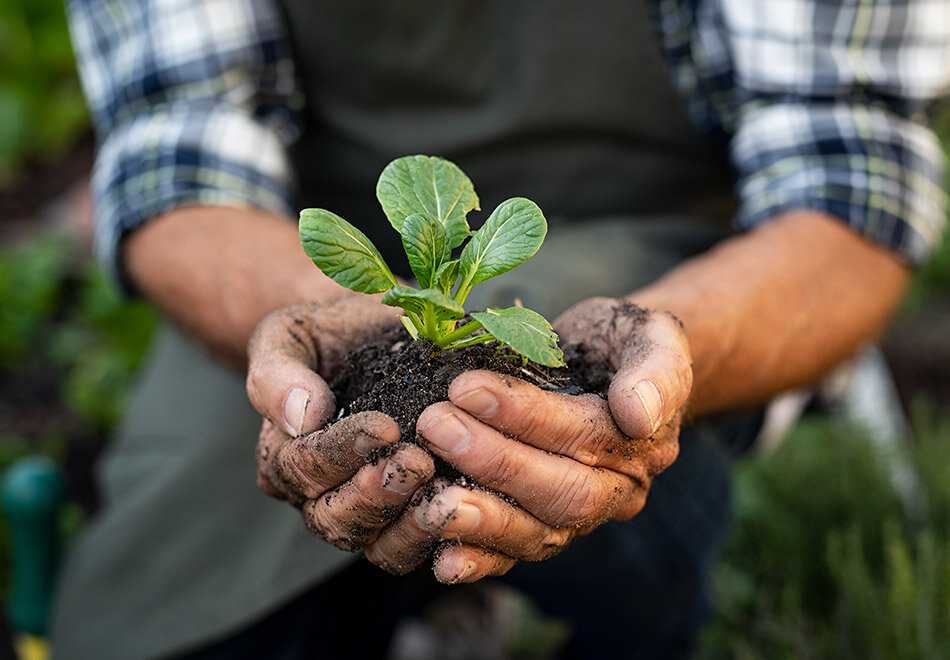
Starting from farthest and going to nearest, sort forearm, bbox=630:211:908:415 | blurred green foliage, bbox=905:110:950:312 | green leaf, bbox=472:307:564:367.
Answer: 1. blurred green foliage, bbox=905:110:950:312
2. forearm, bbox=630:211:908:415
3. green leaf, bbox=472:307:564:367

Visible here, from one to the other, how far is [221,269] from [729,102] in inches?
37.3

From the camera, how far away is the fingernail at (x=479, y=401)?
1010mm

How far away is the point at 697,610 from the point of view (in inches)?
75.2

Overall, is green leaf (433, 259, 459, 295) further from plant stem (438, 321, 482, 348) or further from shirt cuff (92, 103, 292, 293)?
shirt cuff (92, 103, 292, 293)

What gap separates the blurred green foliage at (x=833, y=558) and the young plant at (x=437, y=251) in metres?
0.91

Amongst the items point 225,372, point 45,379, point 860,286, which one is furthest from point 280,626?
point 45,379

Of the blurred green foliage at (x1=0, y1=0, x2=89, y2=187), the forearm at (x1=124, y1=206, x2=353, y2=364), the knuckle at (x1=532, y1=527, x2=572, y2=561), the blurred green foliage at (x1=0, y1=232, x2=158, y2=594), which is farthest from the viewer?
the blurred green foliage at (x1=0, y1=0, x2=89, y2=187)

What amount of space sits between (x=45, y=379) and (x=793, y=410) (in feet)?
6.99

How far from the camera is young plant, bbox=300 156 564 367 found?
1029 mm

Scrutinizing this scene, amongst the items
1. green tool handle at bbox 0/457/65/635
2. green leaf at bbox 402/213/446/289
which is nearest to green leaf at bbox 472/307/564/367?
green leaf at bbox 402/213/446/289

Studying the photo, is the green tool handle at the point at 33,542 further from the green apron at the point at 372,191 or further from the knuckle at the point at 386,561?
the knuckle at the point at 386,561

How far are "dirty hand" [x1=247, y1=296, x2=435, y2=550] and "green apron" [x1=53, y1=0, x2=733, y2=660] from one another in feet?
1.44

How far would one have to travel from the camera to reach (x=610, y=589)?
1810mm

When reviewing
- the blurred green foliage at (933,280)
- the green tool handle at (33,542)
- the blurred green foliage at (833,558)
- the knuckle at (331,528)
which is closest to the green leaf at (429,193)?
the knuckle at (331,528)
